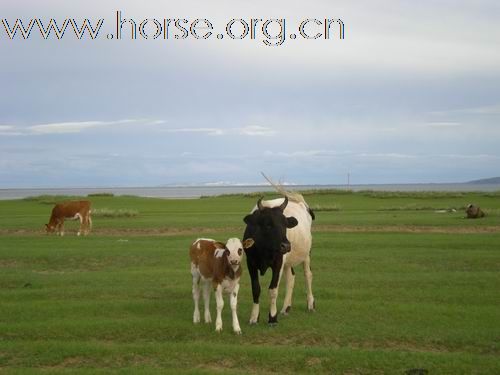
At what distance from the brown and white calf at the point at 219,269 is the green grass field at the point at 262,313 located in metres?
0.45

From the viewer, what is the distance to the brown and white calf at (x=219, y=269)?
1030 cm

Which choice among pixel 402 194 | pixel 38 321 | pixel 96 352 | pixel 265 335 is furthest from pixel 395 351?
pixel 402 194

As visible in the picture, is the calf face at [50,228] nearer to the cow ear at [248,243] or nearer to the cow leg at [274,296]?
the cow leg at [274,296]

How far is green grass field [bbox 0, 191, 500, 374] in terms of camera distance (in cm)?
862

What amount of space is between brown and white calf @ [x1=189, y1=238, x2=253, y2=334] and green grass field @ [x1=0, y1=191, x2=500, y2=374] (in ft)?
1.47

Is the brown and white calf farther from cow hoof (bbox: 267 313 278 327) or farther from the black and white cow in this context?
cow hoof (bbox: 267 313 278 327)

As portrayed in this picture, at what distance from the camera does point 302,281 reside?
15719 mm

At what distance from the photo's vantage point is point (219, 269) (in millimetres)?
10539

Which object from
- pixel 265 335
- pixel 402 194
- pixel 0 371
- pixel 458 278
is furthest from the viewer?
pixel 402 194

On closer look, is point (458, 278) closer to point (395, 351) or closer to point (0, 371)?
point (395, 351)

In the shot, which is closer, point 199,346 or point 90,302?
point 199,346

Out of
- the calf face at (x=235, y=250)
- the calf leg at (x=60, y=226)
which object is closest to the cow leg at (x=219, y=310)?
the calf face at (x=235, y=250)

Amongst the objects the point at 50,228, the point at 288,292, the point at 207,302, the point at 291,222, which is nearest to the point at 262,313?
the point at 288,292

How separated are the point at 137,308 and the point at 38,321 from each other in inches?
77.5
